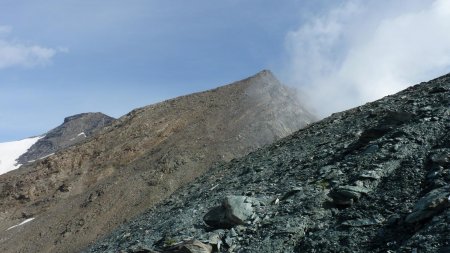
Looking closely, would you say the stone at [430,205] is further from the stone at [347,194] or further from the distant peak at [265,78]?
the distant peak at [265,78]

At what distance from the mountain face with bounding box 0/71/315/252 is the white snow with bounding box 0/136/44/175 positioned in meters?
82.4

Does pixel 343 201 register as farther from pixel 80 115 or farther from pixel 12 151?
pixel 12 151

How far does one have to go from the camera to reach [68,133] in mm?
135125

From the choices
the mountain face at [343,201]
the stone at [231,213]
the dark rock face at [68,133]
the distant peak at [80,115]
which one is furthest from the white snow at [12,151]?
the stone at [231,213]

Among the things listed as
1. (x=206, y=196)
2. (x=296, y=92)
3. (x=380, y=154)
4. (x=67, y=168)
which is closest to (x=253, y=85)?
(x=296, y=92)

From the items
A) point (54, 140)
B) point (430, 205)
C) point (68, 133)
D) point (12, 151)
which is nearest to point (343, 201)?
point (430, 205)

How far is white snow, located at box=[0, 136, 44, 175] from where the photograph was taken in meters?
133

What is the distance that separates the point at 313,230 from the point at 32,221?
3542cm

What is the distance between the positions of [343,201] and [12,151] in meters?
147

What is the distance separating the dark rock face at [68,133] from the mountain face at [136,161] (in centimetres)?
7366

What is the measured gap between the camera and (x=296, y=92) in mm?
64438

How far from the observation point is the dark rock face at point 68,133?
130125mm

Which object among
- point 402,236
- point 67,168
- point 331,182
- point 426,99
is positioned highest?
point 67,168

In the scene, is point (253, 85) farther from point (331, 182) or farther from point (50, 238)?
point (331, 182)
